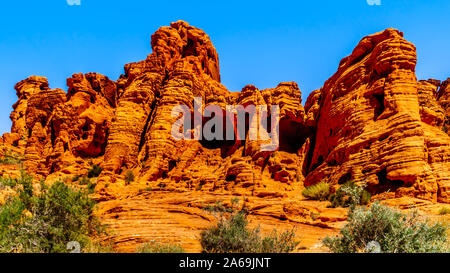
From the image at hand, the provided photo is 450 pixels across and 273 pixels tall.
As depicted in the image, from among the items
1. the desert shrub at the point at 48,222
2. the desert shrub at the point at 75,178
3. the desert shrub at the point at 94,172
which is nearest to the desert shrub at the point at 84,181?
the desert shrub at the point at 75,178

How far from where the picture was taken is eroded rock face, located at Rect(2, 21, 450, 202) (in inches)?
634

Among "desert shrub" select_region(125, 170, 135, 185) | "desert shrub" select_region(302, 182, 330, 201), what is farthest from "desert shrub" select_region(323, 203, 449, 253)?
"desert shrub" select_region(125, 170, 135, 185)

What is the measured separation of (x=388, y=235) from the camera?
6828mm

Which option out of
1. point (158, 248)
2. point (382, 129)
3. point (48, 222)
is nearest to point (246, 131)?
point (382, 129)

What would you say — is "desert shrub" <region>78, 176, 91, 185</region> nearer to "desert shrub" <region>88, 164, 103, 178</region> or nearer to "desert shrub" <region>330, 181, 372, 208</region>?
"desert shrub" <region>88, 164, 103, 178</region>

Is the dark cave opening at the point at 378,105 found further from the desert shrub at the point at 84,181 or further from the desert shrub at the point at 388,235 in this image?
the desert shrub at the point at 84,181

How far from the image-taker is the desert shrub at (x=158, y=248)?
749cm

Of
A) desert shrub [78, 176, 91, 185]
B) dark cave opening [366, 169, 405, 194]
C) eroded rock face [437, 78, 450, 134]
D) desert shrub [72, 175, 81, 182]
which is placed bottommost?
dark cave opening [366, 169, 405, 194]

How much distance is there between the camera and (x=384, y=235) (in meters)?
6.98

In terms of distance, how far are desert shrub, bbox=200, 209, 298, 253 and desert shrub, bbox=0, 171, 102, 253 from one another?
335cm

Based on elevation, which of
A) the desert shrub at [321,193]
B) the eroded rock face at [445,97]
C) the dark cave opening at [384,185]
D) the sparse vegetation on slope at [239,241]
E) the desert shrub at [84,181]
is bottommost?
the sparse vegetation on slope at [239,241]

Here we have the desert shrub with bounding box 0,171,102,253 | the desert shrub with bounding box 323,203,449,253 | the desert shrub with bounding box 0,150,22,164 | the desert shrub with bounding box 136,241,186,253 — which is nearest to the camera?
the desert shrub with bounding box 323,203,449,253

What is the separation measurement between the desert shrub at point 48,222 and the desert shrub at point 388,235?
22.8 ft
